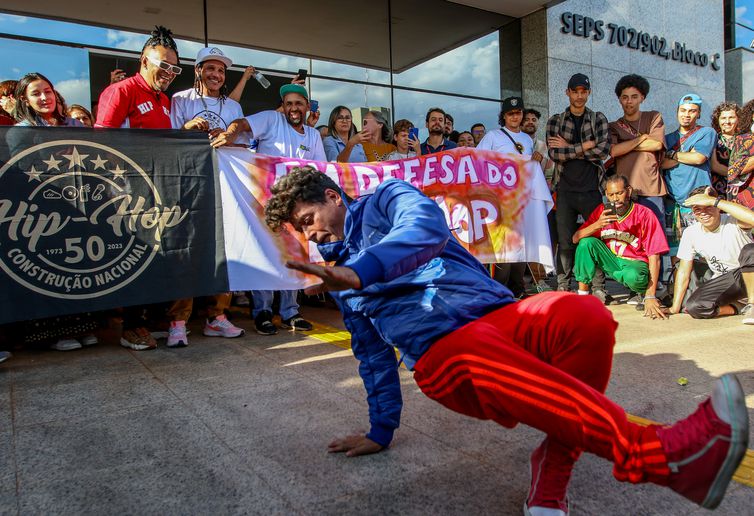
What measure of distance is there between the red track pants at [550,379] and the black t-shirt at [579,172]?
4.73 m

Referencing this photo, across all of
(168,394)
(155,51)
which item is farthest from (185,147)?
(168,394)

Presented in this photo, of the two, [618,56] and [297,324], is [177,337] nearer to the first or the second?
[297,324]

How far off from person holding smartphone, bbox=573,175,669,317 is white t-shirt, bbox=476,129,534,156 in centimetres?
105

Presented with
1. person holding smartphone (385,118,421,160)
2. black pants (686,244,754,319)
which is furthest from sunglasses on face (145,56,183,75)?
black pants (686,244,754,319)

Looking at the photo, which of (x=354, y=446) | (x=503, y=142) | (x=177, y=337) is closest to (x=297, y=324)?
(x=177, y=337)

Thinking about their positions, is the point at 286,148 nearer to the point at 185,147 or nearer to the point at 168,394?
the point at 185,147

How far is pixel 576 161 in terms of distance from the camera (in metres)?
6.21

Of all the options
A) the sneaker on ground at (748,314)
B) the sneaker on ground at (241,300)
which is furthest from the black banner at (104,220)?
the sneaker on ground at (748,314)

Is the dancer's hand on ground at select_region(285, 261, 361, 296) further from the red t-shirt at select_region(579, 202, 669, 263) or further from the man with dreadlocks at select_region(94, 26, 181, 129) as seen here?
the red t-shirt at select_region(579, 202, 669, 263)

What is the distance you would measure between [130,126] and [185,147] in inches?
18.6

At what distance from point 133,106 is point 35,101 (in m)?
0.70

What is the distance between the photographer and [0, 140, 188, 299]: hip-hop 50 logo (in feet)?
13.1

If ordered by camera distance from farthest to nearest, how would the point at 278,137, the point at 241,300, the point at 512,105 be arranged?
the point at 241,300 → the point at 512,105 → the point at 278,137

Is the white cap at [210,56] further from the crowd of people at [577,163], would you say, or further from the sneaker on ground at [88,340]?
the sneaker on ground at [88,340]
